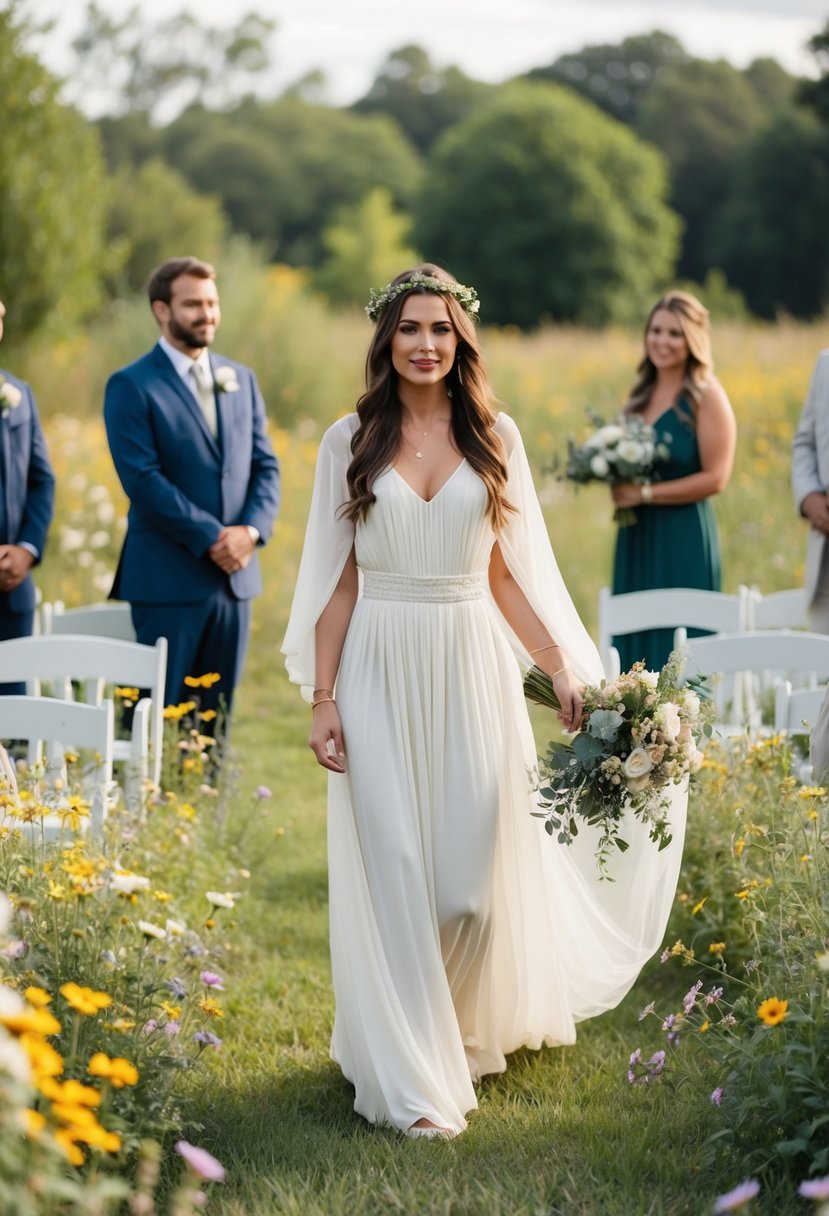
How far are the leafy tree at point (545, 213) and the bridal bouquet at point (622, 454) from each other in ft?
110

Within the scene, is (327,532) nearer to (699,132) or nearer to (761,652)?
(761,652)

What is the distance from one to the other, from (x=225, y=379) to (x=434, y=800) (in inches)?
118

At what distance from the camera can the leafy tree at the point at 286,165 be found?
147 feet

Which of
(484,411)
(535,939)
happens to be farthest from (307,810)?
(484,411)

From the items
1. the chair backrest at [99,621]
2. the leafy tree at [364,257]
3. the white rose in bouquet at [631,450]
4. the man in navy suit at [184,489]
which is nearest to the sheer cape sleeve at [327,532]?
the man in navy suit at [184,489]

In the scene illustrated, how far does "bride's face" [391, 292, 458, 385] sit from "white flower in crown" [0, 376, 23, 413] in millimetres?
2746

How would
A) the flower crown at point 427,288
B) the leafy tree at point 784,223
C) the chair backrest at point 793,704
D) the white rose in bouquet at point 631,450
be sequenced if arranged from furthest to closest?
the leafy tree at point 784,223 → the white rose in bouquet at point 631,450 → the chair backrest at point 793,704 → the flower crown at point 427,288

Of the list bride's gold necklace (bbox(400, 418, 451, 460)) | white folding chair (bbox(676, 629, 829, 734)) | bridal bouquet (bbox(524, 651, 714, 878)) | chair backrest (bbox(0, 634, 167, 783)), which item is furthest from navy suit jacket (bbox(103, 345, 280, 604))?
bridal bouquet (bbox(524, 651, 714, 878))

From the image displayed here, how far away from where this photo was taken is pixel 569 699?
3.81 m

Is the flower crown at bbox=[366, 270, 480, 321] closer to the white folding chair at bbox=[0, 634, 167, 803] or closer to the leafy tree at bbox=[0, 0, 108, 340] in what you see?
the white folding chair at bbox=[0, 634, 167, 803]

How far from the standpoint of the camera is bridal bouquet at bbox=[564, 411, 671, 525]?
650 cm

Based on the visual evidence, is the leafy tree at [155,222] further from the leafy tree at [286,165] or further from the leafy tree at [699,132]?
the leafy tree at [699,132]

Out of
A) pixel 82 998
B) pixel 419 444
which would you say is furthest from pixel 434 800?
pixel 82 998

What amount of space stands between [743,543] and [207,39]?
132 ft
